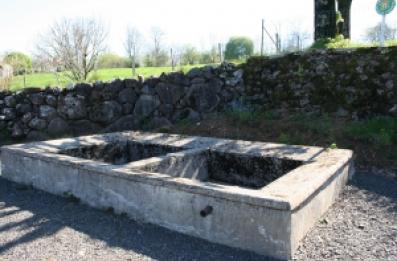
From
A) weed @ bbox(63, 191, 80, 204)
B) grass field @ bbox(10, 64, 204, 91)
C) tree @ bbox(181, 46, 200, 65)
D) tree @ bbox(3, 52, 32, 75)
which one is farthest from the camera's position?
tree @ bbox(181, 46, 200, 65)

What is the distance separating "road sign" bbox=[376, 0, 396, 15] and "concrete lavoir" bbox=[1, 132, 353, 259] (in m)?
3.83

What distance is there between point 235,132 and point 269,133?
1.93 ft

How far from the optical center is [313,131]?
20.6ft

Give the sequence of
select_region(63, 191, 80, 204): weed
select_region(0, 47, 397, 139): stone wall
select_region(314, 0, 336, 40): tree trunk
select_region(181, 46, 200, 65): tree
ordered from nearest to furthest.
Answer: select_region(63, 191, 80, 204): weed
select_region(0, 47, 397, 139): stone wall
select_region(314, 0, 336, 40): tree trunk
select_region(181, 46, 200, 65): tree

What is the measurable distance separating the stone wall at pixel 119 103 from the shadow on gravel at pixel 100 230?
3.30 m

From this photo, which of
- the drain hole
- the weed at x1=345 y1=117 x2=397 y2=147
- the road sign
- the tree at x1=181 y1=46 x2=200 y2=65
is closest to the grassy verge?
the weed at x1=345 y1=117 x2=397 y2=147

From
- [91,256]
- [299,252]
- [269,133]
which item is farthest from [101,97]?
[299,252]

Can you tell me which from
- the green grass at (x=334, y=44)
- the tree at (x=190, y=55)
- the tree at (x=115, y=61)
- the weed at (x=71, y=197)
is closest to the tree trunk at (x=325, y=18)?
the green grass at (x=334, y=44)

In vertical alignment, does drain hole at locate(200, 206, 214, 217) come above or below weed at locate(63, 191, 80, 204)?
above

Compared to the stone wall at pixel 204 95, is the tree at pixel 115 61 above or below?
above

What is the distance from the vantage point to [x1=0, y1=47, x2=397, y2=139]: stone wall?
6.91 metres

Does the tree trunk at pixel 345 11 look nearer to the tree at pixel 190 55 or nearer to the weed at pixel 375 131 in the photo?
the weed at pixel 375 131

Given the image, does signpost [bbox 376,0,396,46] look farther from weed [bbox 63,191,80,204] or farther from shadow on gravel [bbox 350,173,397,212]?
weed [bbox 63,191,80,204]

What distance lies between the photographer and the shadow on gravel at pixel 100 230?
3.14m
